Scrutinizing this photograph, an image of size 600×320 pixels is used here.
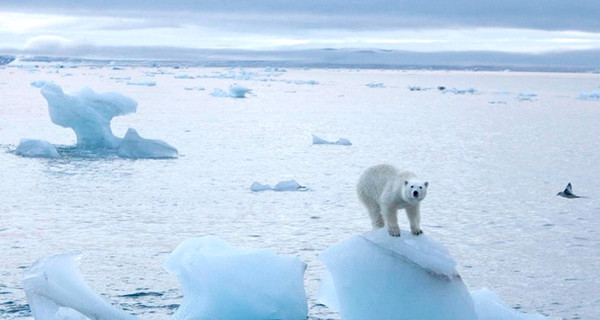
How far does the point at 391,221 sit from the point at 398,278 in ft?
0.99

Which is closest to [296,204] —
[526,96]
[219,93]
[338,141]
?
[338,141]

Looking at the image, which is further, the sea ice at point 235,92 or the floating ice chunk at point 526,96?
the floating ice chunk at point 526,96

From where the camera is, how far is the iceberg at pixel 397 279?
4777mm

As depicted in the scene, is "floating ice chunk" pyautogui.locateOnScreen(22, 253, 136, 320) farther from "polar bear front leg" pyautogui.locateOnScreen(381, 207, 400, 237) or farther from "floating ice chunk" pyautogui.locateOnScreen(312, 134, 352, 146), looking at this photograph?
"floating ice chunk" pyautogui.locateOnScreen(312, 134, 352, 146)

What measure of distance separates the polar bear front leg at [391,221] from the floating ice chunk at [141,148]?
847 centimetres

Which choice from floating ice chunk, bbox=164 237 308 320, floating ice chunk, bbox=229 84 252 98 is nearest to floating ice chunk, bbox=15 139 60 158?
floating ice chunk, bbox=164 237 308 320

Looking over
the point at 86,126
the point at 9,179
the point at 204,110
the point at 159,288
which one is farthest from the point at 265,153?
the point at 204,110

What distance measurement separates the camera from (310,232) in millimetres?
7789

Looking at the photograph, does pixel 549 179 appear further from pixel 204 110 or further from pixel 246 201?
pixel 204 110

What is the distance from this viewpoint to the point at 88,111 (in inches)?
538

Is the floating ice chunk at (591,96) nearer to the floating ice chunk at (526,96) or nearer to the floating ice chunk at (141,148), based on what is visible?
the floating ice chunk at (526,96)

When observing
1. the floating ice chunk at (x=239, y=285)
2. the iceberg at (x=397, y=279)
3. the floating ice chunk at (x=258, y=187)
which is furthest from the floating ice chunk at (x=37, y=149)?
the iceberg at (x=397, y=279)

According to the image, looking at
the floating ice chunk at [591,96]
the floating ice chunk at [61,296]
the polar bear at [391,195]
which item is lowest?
the floating ice chunk at [591,96]

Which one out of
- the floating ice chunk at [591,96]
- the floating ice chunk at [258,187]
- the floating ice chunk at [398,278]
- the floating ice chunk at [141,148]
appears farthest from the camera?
the floating ice chunk at [591,96]
